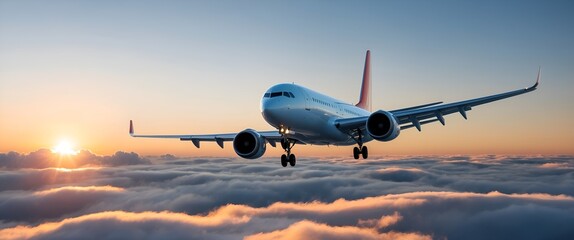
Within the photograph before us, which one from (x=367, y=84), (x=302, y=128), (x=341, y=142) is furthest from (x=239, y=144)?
(x=367, y=84)

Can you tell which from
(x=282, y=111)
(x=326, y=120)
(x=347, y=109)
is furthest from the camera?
(x=347, y=109)

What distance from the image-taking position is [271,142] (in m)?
36.0

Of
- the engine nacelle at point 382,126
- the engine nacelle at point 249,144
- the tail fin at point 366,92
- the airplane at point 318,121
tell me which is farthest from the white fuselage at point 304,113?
the tail fin at point 366,92

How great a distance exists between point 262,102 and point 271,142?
26.4 feet

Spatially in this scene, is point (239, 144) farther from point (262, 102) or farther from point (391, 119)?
point (391, 119)

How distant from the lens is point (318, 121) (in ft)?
104

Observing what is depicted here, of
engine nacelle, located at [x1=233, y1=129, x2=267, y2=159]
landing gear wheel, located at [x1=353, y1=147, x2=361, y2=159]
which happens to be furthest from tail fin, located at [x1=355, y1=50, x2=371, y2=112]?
engine nacelle, located at [x1=233, y1=129, x2=267, y2=159]

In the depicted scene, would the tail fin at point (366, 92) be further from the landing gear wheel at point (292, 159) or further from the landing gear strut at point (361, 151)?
the landing gear wheel at point (292, 159)

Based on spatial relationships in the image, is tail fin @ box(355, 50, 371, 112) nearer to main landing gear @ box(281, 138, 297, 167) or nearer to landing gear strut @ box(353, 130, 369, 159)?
landing gear strut @ box(353, 130, 369, 159)

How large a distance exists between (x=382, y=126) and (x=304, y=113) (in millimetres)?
5638

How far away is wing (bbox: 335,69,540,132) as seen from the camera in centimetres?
3183

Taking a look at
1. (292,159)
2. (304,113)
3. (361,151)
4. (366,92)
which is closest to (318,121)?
(304,113)

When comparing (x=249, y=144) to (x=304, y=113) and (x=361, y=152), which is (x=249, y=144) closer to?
(x=304, y=113)

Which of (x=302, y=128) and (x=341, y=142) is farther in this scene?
(x=341, y=142)
